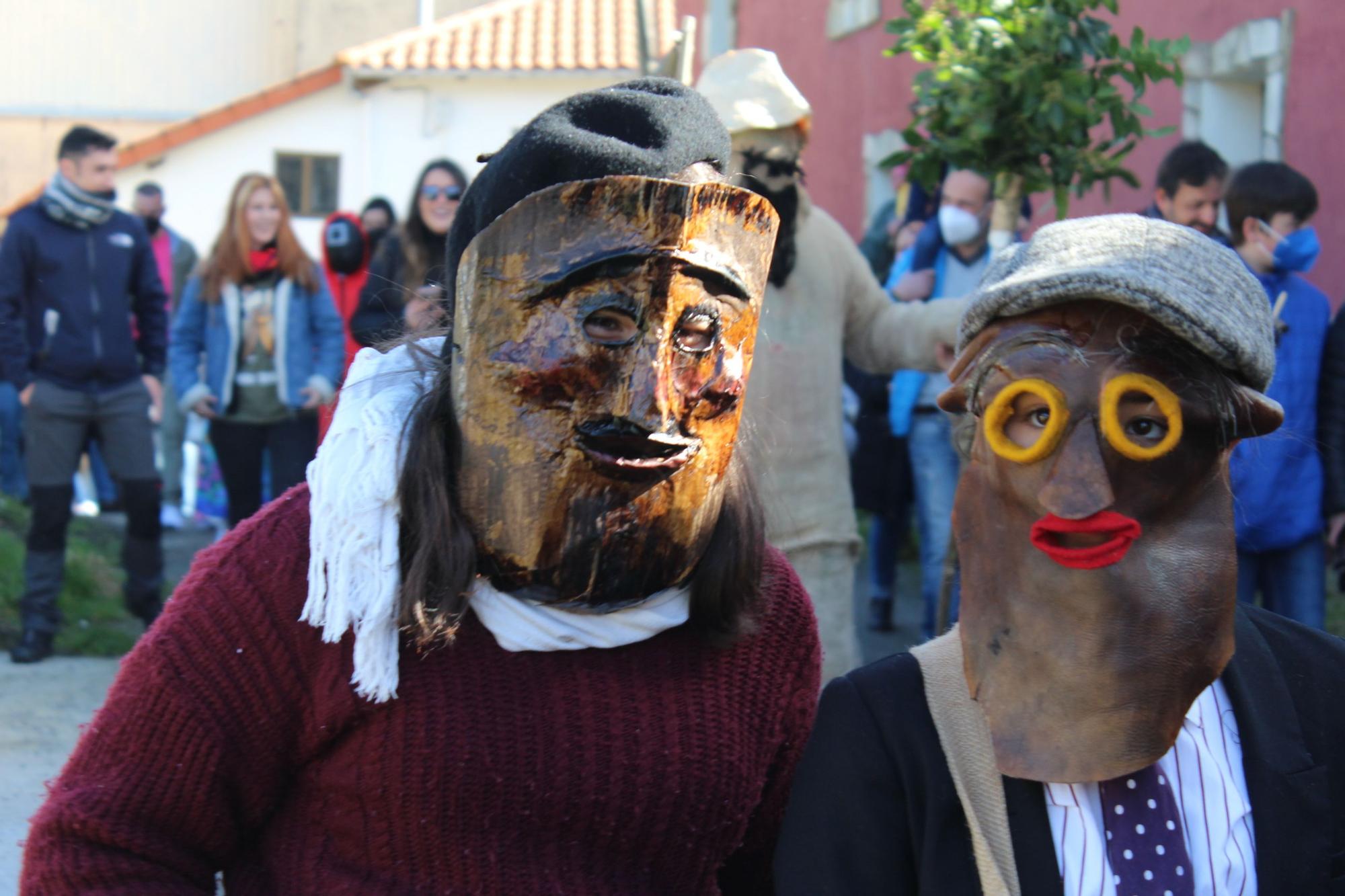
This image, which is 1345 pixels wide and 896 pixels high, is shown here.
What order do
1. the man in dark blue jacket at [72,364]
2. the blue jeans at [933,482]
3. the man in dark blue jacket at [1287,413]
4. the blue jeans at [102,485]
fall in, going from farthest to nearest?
the blue jeans at [102,485], the man in dark blue jacket at [72,364], the blue jeans at [933,482], the man in dark blue jacket at [1287,413]

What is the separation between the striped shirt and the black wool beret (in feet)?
2.94

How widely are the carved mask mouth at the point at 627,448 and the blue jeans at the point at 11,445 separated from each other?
29.7 feet

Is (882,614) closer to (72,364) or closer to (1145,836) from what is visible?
(72,364)

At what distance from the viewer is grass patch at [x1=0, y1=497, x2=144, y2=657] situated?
249 inches

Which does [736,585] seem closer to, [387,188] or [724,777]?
[724,777]

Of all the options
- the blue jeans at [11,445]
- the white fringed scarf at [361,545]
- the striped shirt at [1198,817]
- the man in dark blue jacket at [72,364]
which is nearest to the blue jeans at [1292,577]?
the striped shirt at [1198,817]

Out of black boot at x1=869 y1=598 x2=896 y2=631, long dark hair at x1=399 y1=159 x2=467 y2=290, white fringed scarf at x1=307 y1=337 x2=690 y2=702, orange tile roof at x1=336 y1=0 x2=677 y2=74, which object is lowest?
black boot at x1=869 y1=598 x2=896 y2=631

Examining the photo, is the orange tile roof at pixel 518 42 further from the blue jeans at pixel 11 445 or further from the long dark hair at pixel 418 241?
the long dark hair at pixel 418 241

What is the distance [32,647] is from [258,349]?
4.82ft

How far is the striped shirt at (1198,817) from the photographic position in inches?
66.4

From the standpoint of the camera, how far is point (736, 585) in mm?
2104

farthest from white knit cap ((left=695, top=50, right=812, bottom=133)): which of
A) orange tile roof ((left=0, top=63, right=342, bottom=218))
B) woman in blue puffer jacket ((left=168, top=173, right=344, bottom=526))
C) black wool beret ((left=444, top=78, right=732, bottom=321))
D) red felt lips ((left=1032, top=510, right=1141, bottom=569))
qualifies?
orange tile roof ((left=0, top=63, right=342, bottom=218))

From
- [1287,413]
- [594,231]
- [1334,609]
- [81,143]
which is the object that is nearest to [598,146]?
[594,231]

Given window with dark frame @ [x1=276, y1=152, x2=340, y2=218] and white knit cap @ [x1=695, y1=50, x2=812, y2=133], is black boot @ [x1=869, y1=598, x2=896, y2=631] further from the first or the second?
window with dark frame @ [x1=276, y1=152, x2=340, y2=218]
